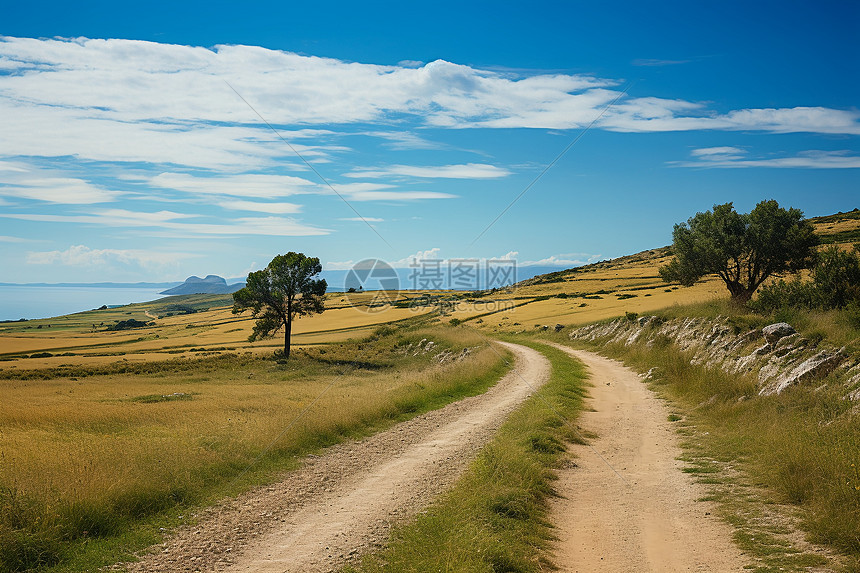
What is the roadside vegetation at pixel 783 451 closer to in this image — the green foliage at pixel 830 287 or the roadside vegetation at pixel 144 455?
the green foliage at pixel 830 287

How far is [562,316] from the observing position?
59.4m

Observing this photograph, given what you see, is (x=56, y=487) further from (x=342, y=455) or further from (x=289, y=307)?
(x=289, y=307)

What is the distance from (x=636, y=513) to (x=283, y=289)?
48.1 m

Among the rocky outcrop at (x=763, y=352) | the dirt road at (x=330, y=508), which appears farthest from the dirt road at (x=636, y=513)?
the rocky outcrop at (x=763, y=352)

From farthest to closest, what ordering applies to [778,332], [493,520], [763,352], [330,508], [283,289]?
[283,289]
[778,332]
[763,352]
[330,508]
[493,520]

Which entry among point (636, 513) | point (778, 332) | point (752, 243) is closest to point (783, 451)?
point (636, 513)

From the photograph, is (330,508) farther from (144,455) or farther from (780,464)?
(780,464)

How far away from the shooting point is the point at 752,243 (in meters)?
32.2

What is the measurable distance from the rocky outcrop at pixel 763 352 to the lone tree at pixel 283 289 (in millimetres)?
34814

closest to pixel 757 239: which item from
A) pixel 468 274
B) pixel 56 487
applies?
pixel 468 274

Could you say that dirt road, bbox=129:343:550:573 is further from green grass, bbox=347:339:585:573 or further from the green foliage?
the green foliage

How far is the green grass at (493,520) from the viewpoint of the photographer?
6.88 m

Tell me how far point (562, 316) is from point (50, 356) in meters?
66.7

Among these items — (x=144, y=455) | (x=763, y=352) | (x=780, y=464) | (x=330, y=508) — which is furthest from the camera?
(x=763, y=352)
